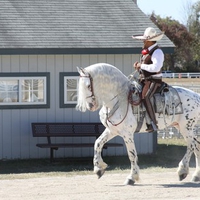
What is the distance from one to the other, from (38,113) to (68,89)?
99cm

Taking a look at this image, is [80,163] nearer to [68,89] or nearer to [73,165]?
[73,165]

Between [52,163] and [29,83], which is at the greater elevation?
[29,83]

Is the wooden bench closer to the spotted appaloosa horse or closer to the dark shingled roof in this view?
the dark shingled roof

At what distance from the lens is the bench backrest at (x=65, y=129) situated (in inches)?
739

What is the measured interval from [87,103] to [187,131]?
82.6 inches

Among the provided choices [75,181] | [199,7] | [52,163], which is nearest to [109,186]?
[75,181]

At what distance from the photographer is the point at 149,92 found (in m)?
13.6

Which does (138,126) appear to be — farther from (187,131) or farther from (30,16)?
(30,16)

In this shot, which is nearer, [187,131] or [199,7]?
[187,131]

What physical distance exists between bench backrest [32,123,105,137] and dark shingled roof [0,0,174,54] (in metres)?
1.91

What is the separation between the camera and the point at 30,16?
2008cm

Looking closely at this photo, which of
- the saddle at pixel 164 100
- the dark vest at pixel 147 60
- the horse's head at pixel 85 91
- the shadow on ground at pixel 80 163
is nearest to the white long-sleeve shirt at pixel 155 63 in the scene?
the dark vest at pixel 147 60

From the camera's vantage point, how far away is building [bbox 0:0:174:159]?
741 inches

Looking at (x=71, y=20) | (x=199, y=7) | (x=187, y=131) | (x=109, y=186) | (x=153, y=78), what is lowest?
(x=109, y=186)
